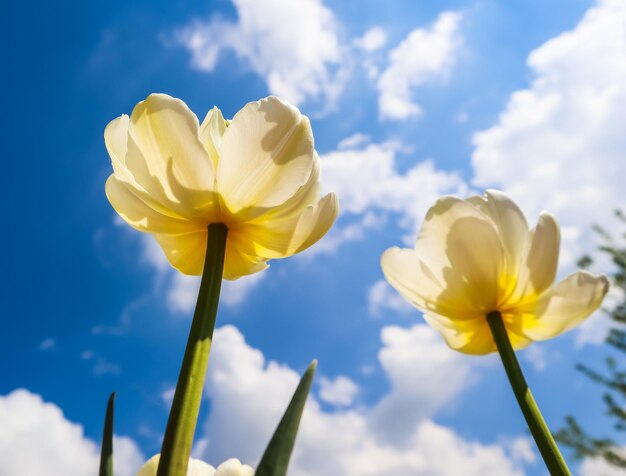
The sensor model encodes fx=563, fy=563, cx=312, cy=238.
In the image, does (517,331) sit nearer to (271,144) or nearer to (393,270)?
(393,270)

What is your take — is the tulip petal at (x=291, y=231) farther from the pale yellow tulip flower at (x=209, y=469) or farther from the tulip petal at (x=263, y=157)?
the pale yellow tulip flower at (x=209, y=469)

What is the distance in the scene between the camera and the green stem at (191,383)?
0.27 meters

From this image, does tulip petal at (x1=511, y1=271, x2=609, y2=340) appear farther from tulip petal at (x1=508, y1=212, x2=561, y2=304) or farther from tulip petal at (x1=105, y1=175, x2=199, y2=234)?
tulip petal at (x1=105, y1=175, x2=199, y2=234)

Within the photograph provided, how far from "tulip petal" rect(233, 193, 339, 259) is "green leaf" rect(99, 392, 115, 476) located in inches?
7.0

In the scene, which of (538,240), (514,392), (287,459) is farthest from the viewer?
(538,240)

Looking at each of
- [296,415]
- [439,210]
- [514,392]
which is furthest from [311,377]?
[439,210]

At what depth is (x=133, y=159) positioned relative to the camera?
432mm

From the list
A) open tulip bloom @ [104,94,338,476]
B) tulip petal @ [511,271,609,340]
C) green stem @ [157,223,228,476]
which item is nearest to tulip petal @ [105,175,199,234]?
open tulip bloom @ [104,94,338,476]

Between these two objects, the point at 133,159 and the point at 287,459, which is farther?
the point at 133,159

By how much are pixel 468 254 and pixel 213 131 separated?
10.1 inches

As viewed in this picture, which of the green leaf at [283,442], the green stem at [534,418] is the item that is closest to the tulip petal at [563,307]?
the green stem at [534,418]

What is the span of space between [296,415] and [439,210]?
312mm

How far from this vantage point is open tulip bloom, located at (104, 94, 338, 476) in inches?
16.6

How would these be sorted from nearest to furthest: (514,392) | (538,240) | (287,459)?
(287,459), (514,392), (538,240)
